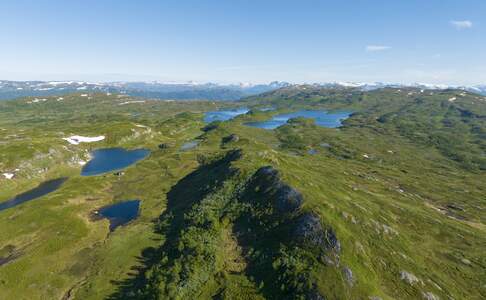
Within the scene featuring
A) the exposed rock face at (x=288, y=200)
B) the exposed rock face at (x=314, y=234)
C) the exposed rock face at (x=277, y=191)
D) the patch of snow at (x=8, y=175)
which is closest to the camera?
the exposed rock face at (x=314, y=234)

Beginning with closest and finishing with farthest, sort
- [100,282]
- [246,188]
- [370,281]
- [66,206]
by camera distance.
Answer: [370,281]
[100,282]
[246,188]
[66,206]

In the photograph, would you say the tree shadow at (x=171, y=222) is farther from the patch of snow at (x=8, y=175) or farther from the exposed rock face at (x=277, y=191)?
the patch of snow at (x=8, y=175)

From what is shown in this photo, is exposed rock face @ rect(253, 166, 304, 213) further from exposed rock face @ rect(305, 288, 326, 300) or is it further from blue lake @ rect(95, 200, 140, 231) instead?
blue lake @ rect(95, 200, 140, 231)

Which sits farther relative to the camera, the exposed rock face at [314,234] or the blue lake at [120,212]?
the blue lake at [120,212]

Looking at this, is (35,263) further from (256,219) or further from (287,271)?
(287,271)

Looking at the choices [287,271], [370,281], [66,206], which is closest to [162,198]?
[66,206]

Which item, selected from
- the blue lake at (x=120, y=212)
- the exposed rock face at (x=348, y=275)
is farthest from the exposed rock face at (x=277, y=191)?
the blue lake at (x=120, y=212)
